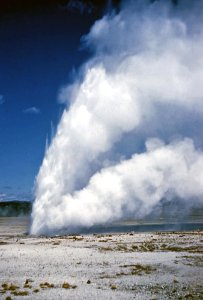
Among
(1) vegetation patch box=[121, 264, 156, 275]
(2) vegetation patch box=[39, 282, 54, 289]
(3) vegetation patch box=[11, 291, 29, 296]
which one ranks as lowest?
(3) vegetation patch box=[11, 291, 29, 296]

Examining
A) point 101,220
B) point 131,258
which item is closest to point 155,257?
point 131,258

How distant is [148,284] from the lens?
25.8m

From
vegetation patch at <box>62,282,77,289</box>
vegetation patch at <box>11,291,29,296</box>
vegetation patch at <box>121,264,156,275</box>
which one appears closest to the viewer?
vegetation patch at <box>11,291,29,296</box>

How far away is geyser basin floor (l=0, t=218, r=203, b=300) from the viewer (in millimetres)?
23484

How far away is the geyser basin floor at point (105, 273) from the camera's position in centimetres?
2348

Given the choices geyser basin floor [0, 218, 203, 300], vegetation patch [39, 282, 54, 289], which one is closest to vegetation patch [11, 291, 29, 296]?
geyser basin floor [0, 218, 203, 300]

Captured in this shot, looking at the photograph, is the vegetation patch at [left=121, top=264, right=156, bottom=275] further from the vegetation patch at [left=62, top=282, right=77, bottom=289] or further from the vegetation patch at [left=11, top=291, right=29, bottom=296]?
the vegetation patch at [left=11, top=291, right=29, bottom=296]

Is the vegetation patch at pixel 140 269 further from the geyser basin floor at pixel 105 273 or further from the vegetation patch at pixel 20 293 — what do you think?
the vegetation patch at pixel 20 293

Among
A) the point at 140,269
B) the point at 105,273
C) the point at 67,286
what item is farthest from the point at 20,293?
the point at 140,269

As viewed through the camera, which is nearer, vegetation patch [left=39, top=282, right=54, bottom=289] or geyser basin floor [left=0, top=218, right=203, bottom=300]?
geyser basin floor [left=0, top=218, right=203, bottom=300]

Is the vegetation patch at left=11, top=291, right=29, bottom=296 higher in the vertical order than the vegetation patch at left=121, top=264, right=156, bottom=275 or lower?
lower

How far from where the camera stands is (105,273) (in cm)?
3092

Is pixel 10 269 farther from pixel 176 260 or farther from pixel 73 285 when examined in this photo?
pixel 176 260

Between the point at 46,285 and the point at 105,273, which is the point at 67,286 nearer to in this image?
the point at 46,285
